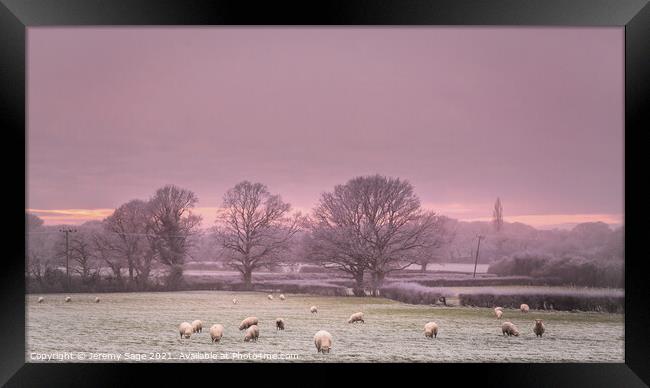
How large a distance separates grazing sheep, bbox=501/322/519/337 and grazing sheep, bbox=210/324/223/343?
115 inches

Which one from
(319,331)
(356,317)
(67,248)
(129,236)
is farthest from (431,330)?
(67,248)

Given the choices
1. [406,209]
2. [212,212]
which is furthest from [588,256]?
[212,212]

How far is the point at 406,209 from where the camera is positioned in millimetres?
6723

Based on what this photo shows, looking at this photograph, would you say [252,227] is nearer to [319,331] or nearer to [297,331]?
[297,331]

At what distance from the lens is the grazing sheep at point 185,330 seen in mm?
6188

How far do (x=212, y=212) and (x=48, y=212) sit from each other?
1.75 m

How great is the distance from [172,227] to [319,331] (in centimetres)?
217

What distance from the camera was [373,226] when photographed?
6.99 m

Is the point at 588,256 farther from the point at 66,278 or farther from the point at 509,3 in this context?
the point at 66,278

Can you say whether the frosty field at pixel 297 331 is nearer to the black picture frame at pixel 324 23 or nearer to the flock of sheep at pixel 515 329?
the flock of sheep at pixel 515 329

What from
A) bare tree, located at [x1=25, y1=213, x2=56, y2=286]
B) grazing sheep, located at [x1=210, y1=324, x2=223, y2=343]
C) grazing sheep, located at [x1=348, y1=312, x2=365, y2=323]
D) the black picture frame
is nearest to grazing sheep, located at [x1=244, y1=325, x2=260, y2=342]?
grazing sheep, located at [x1=210, y1=324, x2=223, y2=343]

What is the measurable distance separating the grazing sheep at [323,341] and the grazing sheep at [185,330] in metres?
1.35

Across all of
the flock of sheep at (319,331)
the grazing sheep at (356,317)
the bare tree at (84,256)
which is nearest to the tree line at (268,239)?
the bare tree at (84,256)

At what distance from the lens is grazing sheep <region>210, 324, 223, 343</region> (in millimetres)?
6027
